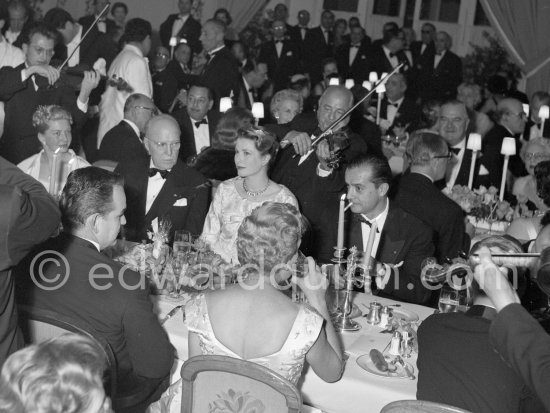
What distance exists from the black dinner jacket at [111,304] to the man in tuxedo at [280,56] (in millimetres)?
8019

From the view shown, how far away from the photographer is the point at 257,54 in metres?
10.9

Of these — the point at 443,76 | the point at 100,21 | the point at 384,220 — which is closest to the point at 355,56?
the point at 443,76

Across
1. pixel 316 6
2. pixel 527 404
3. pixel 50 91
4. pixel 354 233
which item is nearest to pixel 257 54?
pixel 316 6

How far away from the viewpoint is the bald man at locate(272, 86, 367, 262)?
4160mm

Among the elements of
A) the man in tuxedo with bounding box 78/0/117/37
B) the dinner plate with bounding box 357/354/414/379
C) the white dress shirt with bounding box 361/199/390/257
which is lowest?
the dinner plate with bounding box 357/354/414/379

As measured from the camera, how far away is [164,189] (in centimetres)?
439

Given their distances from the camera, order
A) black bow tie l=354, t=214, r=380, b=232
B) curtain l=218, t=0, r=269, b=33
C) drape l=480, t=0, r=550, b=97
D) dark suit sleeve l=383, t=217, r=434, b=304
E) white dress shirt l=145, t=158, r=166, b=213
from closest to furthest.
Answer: dark suit sleeve l=383, t=217, r=434, b=304
black bow tie l=354, t=214, r=380, b=232
white dress shirt l=145, t=158, r=166, b=213
drape l=480, t=0, r=550, b=97
curtain l=218, t=0, r=269, b=33

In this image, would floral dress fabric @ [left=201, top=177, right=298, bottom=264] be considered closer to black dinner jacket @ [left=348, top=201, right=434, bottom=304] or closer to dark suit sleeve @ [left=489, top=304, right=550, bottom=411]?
black dinner jacket @ [left=348, top=201, right=434, bottom=304]

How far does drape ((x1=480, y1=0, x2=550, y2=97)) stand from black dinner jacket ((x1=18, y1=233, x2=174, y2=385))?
7.10 metres

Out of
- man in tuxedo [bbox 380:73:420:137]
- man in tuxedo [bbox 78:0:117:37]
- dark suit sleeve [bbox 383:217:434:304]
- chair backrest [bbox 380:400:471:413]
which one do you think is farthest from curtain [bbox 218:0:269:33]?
chair backrest [bbox 380:400:471:413]

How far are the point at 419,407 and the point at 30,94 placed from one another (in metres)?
4.48

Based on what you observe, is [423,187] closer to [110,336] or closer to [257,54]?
[110,336]

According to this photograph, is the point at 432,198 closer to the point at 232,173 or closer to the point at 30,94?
the point at 232,173

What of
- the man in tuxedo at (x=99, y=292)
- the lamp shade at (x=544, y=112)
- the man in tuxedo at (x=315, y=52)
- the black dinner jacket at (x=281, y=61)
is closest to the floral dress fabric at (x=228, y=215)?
the man in tuxedo at (x=99, y=292)
